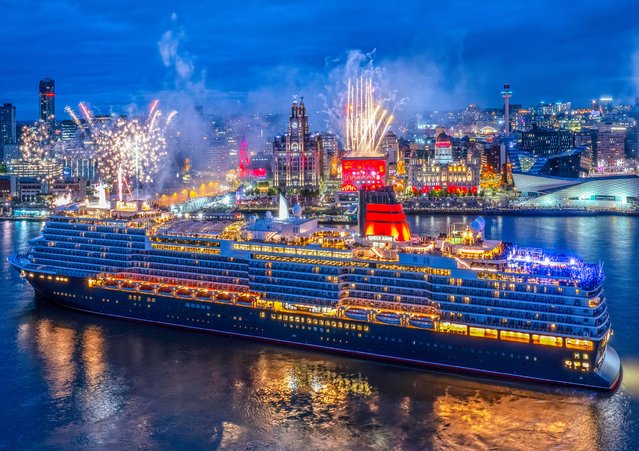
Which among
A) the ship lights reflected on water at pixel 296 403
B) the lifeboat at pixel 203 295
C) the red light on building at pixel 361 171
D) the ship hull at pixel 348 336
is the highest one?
the red light on building at pixel 361 171

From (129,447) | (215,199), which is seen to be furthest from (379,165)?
(129,447)

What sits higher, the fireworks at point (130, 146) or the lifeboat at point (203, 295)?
the fireworks at point (130, 146)

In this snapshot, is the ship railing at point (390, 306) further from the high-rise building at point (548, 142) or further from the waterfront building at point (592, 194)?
the high-rise building at point (548, 142)

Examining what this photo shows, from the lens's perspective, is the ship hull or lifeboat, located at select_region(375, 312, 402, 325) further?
lifeboat, located at select_region(375, 312, 402, 325)

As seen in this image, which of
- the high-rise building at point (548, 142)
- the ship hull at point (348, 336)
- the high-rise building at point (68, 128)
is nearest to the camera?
the ship hull at point (348, 336)

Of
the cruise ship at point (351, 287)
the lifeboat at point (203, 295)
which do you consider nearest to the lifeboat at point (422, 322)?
the cruise ship at point (351, 287)

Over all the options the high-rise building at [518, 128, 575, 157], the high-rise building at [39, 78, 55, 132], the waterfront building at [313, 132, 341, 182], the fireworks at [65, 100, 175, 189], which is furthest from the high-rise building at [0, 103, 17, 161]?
the high-rise building at [518, 128, 575, 157]

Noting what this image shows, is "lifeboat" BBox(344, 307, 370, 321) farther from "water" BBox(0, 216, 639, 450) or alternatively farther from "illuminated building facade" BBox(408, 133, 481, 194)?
"illuminated building facade" BBox(408, 133, 481, 194)
